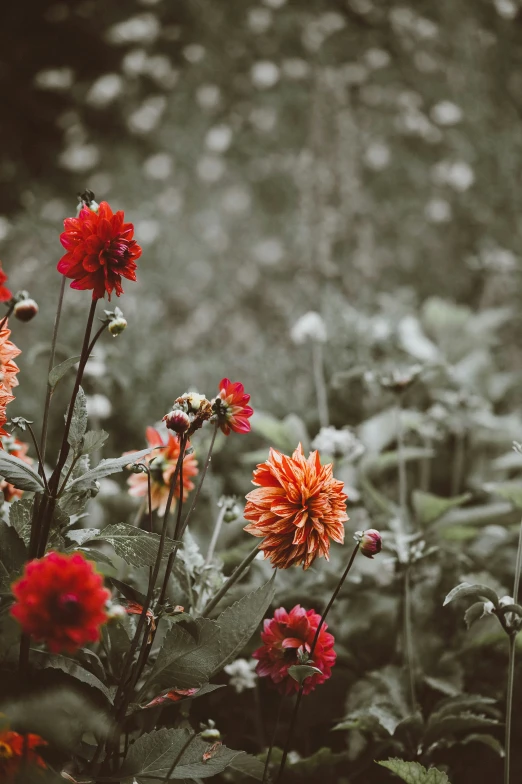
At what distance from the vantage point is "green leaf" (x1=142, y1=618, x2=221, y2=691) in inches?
28.7

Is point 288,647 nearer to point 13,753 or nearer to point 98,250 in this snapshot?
point 13,753

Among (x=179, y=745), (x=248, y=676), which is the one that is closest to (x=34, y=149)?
(x=248, y=676)

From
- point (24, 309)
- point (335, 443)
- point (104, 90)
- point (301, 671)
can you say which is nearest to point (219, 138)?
point (104, 90)

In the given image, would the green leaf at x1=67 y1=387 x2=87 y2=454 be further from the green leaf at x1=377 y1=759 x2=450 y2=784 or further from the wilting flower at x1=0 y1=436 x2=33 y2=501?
the green leaf at x1=377 y1=759 x2=450 y2=784

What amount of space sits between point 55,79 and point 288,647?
6.75ft

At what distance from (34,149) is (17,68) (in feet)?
0.87

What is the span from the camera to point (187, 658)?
73 centimetres

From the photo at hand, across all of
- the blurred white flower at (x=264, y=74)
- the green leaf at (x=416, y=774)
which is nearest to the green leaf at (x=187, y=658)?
the green leaf at (x=416, y=774)

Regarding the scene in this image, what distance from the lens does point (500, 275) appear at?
2379 millimetres

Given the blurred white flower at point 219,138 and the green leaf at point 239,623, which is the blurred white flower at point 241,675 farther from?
the blurred white flower at point 219,138

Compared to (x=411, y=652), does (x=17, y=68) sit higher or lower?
higher

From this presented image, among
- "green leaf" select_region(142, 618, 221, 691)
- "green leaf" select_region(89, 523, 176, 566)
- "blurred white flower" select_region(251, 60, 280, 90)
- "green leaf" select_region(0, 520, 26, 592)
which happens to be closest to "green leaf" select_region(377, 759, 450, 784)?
"green leaf" select_region(142, 618, 221, 691)

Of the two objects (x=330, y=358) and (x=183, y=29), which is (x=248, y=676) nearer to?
(x=330, y=358)

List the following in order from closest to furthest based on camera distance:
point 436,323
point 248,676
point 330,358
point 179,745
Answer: point 179,745, point 248,676, point 330,358, point 436,323
